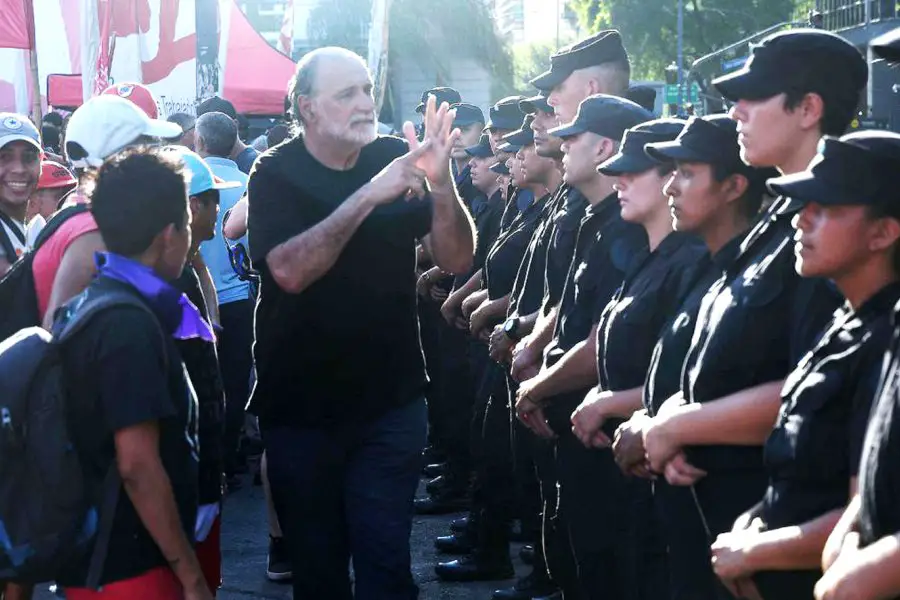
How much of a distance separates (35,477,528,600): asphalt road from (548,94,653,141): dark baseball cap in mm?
2415

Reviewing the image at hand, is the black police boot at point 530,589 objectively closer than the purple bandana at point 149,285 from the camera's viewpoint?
No

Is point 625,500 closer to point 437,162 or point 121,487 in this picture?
point 437,162

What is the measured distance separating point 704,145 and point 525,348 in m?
1.95

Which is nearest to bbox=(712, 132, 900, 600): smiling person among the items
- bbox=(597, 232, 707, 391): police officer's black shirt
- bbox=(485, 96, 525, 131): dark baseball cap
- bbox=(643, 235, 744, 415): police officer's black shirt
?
bbox=(643, 235, 744, 415): police officer's black shirt

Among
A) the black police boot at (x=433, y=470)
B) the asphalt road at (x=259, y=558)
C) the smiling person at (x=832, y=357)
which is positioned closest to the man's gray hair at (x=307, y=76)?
the smiling person at (x=832, y=357)

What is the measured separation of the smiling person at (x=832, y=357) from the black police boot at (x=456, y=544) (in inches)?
174

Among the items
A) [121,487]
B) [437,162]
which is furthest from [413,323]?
[121,487]

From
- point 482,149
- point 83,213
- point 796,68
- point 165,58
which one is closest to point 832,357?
point 796,68

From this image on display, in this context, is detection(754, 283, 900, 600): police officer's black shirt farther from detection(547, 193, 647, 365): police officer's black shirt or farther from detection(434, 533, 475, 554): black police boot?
detection(434, 533, 475, 554): black police boot

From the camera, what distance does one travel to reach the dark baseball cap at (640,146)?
4.79 meters

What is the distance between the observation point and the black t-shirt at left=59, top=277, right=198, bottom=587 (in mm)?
3477

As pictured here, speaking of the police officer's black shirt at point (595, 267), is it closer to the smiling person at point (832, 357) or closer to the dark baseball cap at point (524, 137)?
the smiling person at point (832, 357)

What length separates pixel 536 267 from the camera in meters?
6.46

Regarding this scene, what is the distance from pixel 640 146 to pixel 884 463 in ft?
7.76
